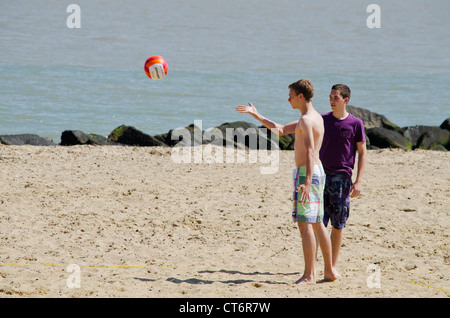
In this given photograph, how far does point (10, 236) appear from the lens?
7344mm

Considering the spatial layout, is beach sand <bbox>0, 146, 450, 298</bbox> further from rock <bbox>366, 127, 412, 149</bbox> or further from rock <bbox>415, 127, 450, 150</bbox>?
rock <bbox>415, 127, 450, 150</bbox>

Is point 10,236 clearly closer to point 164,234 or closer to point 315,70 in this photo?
point 164,234

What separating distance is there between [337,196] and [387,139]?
9.15 metres

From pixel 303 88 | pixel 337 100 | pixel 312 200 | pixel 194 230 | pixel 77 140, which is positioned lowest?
pixel 194 230

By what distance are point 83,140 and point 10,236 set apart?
6.57 m

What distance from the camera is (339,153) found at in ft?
19.2

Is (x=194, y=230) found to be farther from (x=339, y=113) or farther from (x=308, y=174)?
(x=339, y=113)

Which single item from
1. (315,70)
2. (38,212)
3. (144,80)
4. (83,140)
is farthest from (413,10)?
(38,212)

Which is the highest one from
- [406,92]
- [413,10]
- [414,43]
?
[413,10]

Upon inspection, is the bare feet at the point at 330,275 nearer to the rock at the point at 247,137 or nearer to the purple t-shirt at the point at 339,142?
the purple t-shirt at the point at 339,142

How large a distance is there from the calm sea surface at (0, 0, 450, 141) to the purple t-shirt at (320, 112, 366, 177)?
43.1 feet

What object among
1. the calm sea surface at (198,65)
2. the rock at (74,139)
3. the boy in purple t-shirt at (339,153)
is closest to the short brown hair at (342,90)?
the boy in purple t-shirt at (339,153)

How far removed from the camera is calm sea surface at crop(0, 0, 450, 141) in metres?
21.3

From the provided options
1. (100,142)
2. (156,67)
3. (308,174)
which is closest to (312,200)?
(308,174)
